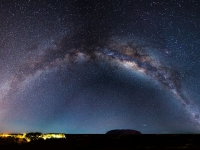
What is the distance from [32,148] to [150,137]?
3.35m

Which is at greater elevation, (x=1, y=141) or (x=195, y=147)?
(x=1, y=141)

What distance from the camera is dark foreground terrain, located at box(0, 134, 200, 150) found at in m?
5.14

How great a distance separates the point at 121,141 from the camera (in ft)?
18.6

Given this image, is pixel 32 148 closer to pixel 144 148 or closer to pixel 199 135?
pixel 144 148

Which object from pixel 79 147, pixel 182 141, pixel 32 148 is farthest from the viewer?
pixel 182 141

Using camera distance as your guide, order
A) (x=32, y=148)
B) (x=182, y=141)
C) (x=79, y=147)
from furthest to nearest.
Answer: (x=182, y=141), (x=79, y=147), (x=32, y=148)

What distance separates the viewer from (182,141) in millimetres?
5770

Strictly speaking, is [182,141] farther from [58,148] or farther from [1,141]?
[1,141]

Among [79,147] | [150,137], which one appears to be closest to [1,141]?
[79,147]

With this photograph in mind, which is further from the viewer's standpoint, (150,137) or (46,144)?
(150,137)

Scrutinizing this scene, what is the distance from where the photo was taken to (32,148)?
4.80 meters

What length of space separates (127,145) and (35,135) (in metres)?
2.51

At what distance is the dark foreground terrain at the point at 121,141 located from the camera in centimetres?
514

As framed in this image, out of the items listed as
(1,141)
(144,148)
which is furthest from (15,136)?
(144,148)
